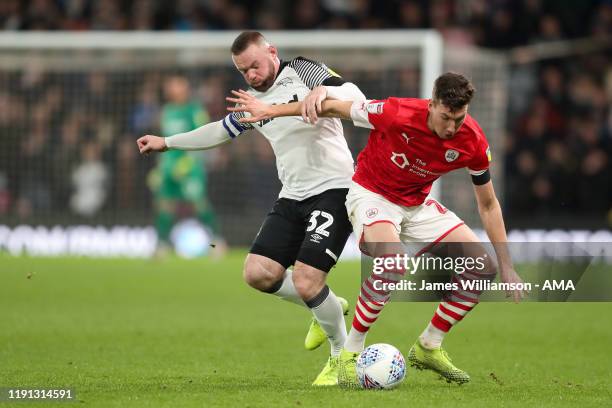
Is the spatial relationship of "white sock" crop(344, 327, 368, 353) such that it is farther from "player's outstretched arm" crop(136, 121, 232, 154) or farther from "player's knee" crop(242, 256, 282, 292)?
"player's outstretched arm" crop(136, 121, 232, 154)

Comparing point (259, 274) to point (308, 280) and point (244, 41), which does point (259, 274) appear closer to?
point (308, 280)

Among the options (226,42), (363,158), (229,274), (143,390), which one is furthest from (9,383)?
(226,42)

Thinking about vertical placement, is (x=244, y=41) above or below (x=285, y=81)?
above

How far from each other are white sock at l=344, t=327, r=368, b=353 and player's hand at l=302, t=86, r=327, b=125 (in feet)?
4.28

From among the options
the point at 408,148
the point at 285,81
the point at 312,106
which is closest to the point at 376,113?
the point at 408,148

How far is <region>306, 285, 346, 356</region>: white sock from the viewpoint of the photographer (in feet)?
23.5

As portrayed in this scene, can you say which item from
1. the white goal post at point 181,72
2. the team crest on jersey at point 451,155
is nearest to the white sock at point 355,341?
the team crest on jersey at point 451,155

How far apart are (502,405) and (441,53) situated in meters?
10.9

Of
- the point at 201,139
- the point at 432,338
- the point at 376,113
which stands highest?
the point at 376,113

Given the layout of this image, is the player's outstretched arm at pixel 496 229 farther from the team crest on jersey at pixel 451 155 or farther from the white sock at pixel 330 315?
the white sock at pixel 330 315

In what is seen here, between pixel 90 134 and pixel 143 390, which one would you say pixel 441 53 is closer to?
pixel 90 134

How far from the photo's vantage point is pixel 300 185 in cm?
753

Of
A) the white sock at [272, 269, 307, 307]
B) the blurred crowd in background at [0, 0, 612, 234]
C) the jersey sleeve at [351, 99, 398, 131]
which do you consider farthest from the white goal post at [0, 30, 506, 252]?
the jersey sleeve at [351, 99, 398, 131]

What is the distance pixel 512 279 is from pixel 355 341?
3.38 ft
